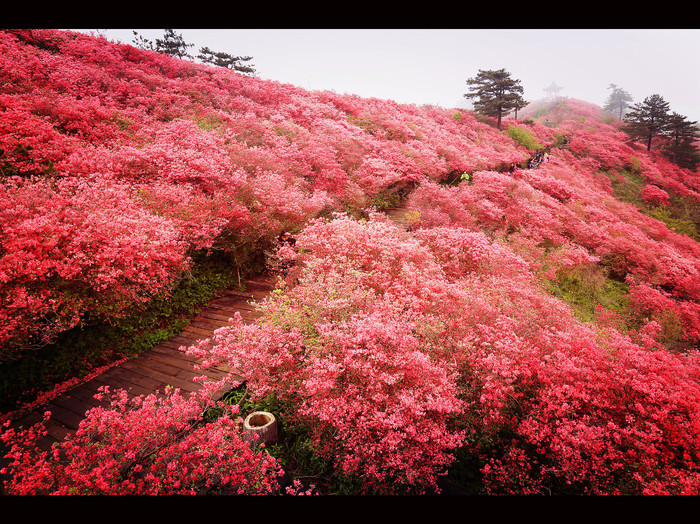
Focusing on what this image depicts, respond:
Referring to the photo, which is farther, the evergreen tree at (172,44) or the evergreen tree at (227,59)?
the evergreen tree at (227,59)

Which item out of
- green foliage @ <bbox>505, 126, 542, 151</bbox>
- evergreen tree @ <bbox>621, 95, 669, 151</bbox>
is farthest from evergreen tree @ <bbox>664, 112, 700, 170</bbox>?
green foliage @ <bbox>505, 126, 542, 151</bbox>

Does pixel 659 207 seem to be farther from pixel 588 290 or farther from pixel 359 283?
pixel 359 283

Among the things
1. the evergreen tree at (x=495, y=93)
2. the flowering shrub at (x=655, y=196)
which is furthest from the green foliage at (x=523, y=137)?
the flowering shrub at (x=655, y=196)

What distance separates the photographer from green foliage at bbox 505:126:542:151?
26188 mm

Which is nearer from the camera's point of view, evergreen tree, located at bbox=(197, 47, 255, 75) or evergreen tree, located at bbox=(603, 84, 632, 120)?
evergreen tree, located at bbox=(197, 47, 255, 75)

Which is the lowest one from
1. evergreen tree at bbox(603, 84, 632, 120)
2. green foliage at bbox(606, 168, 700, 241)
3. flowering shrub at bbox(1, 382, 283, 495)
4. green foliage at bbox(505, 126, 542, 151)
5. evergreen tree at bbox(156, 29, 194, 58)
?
flowering shrub at bbox(1, 382, 283, 495)

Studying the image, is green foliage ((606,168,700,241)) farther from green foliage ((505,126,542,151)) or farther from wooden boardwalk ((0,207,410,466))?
wooden boardwalk ((0,207,410,466))

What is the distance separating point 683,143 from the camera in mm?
25156

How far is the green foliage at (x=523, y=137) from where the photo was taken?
85.9 feet

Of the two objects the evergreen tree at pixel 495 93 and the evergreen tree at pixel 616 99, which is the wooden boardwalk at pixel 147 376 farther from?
→ the evergreen tree at pixel 616 99

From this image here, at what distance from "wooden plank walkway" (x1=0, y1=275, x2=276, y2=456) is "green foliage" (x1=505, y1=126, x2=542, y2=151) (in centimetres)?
3034

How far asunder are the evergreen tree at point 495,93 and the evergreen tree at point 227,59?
23323mm

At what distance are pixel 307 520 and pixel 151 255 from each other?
581 cm
